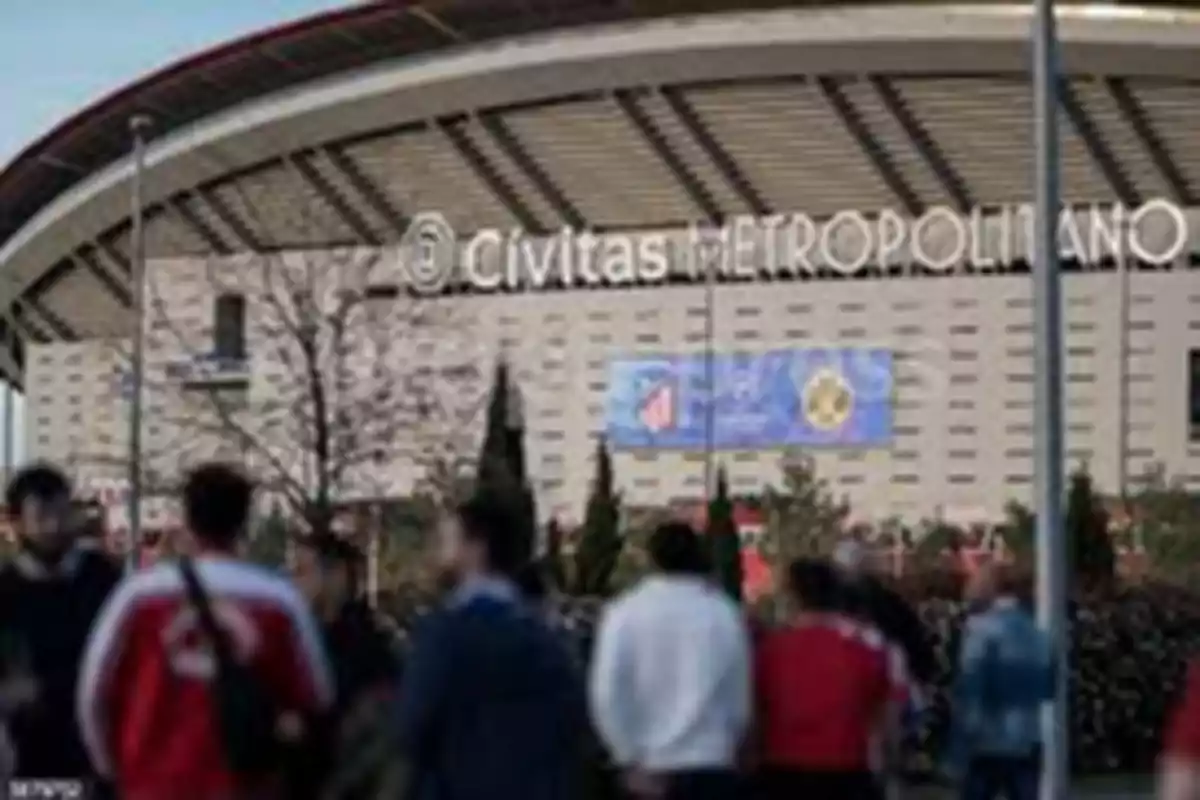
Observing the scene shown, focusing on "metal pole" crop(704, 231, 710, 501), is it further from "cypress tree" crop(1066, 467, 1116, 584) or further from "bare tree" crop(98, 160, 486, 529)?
"cypress tree" crop(1066, 467, 1116, 584)

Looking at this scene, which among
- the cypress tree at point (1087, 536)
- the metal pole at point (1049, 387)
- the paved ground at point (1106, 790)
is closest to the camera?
the metal pole at point (1049, 387)

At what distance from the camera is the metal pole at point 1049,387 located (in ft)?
68.0

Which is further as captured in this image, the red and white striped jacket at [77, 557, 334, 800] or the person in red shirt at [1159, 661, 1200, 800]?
the red and white striped jacket at [77, 557, 334, 800]

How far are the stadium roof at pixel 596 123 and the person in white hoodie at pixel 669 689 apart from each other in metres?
60.9

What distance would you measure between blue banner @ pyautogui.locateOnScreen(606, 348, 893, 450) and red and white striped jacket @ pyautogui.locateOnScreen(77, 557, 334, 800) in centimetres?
7191

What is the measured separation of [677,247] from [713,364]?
3215 mm

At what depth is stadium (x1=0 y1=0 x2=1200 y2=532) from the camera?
254ft

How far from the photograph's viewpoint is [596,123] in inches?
3260

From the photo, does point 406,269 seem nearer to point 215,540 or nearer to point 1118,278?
point 1118,278

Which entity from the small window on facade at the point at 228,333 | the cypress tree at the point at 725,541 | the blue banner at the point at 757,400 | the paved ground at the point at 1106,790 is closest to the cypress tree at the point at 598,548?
the cypress tree at the point at 725,541

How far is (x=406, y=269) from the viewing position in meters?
84.2

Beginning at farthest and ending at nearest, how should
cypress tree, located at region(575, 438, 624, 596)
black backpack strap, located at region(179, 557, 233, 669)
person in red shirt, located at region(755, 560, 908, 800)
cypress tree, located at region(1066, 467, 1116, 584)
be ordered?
cypress tree, located at region(575, 438, 624, 596), cypress tree, located at region(1066, 467, 1116, 584), person in red shirt, located at region(755, 560, 908, 800), black backpack strap, located at region(179, 557, 233, 669)

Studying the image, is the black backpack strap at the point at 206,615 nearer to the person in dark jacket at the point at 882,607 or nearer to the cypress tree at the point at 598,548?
the person in dark jacket at the point at 882,607

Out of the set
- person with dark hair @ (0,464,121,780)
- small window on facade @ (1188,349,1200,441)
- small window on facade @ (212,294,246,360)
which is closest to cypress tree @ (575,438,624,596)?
small window on facade @ (1188,349,1200,441)
